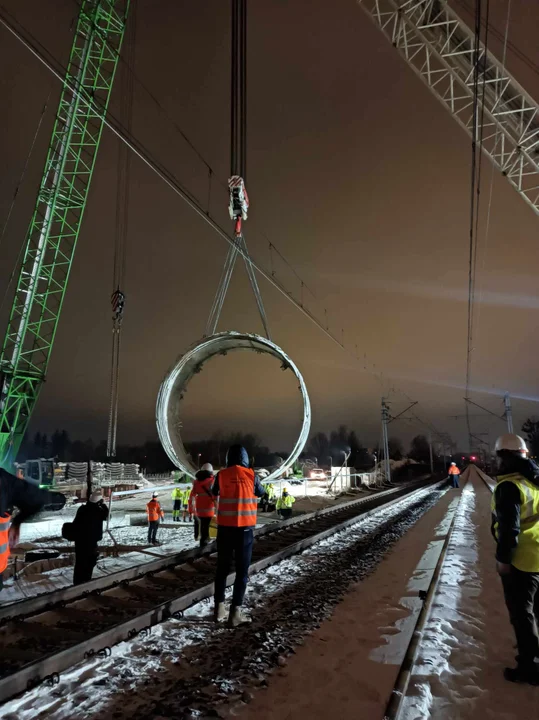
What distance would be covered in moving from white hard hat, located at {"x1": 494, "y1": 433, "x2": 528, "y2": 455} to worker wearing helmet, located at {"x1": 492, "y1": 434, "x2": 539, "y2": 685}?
173mm

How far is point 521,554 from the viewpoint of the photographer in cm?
316

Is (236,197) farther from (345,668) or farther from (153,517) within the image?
(345,668)

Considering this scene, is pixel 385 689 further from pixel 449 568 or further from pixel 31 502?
pixel 449 568

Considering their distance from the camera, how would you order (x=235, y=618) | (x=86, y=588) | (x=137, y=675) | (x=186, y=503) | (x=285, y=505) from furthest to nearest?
1. (x=186, y=503)
2. (x=285, y=505)
3. (x=86, y=588)
4. (x=235, y=618)
5. (x=137, y=675)

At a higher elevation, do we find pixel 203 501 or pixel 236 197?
pixel 236 197

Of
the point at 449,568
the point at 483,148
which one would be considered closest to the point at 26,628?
the point at 449,568

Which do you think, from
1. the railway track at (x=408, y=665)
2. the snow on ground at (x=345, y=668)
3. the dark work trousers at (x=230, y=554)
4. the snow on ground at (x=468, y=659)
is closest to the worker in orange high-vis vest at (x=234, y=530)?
the dark work trousers at (x=230, y=554)

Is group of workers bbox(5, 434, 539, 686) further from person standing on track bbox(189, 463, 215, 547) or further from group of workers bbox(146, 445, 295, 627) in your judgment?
person standing on track bbox(189, 463, 215, 547)

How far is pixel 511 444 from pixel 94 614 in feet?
14.1

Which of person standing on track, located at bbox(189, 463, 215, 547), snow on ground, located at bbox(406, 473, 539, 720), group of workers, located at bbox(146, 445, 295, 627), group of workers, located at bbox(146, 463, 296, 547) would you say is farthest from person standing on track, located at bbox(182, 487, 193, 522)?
group of workers, located at bbox(146, 445, 295, 627)

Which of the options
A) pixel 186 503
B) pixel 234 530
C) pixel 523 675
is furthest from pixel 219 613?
pixel 186 503

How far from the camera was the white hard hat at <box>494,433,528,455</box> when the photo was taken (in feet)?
11.2

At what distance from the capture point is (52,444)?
98000 millimetres

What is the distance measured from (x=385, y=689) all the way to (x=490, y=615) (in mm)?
1962
